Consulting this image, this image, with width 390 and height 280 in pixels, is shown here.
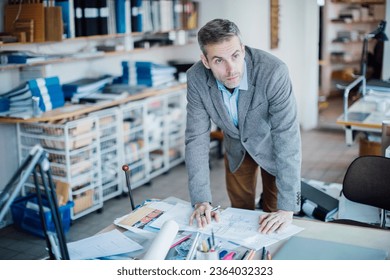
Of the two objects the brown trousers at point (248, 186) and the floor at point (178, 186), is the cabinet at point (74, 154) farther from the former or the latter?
the brown trousers at point (248, 186)

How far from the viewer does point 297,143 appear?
1.96 metres

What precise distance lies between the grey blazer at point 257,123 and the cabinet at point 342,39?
5.00 metres

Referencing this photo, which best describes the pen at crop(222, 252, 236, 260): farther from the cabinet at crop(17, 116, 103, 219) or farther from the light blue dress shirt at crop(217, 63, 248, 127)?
the cabinet at crop(17, 116, 103, 219)

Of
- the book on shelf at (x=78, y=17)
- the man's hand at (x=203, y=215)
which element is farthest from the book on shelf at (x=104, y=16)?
the man's hand at (x=203, y=215)

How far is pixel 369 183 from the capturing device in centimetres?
228

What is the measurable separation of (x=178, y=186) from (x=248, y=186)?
6.25 ft

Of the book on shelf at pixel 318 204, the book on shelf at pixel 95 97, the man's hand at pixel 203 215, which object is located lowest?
the book on shelf at pixel 318 204

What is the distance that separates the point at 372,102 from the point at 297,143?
219 cm

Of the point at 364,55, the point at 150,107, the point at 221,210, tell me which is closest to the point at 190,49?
the point at 150,107

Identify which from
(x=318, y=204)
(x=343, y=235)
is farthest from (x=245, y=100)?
(x=318, y=204)

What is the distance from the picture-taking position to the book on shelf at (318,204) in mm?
3037

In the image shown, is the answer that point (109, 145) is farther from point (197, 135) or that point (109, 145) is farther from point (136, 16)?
point (197, 135)

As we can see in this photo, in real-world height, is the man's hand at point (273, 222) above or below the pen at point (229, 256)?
above

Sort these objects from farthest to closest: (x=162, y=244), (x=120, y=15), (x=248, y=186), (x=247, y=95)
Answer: (x=120, y=15) → (x=248, y=186) → (x=247, y=95) → (x=162, y=244)
